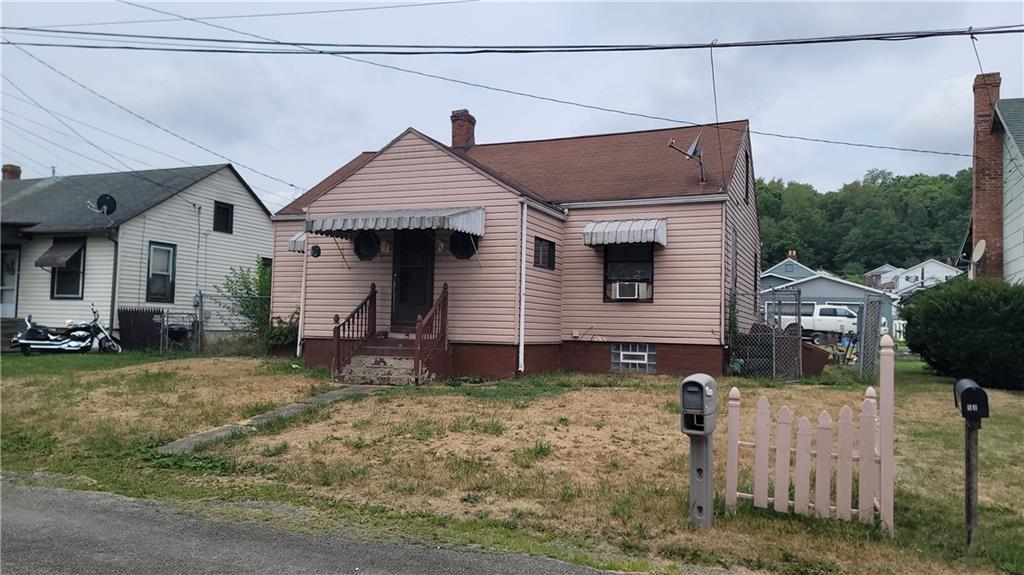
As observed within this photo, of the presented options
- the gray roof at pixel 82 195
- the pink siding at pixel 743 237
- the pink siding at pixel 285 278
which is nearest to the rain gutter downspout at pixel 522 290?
the pink siding at pixel 743 237

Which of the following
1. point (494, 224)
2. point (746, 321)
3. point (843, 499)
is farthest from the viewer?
point (746, 321)

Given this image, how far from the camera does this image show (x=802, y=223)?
294 feet

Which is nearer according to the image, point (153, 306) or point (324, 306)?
point (324, 306)

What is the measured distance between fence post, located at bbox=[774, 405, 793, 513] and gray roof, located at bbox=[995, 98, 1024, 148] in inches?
589

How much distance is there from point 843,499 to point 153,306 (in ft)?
73.4

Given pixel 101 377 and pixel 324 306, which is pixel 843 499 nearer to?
pixel 324 306

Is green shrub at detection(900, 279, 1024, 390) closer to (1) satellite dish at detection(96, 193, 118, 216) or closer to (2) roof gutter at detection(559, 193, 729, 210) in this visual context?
(2) roof gutter at detection(559, 193, 729, 210)

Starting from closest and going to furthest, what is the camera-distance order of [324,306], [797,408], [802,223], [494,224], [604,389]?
[797,408] → [604,389] → [494,224] → [324,306] → [802,223]

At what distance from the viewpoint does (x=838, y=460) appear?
5266 mm

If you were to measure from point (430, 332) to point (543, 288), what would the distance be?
268 centimetres

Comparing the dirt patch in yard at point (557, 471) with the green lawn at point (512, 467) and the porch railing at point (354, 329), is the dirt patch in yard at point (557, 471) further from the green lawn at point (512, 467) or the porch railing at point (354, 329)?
the porch railing at point (354, 329)

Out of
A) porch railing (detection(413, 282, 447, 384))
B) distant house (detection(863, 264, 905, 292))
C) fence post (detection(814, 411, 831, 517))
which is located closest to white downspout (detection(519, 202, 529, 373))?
porch railing (detection(413, 282, 447, 384))

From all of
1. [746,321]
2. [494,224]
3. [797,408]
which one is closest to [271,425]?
[494,224]

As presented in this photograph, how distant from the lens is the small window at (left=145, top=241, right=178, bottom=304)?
74.8 feet
